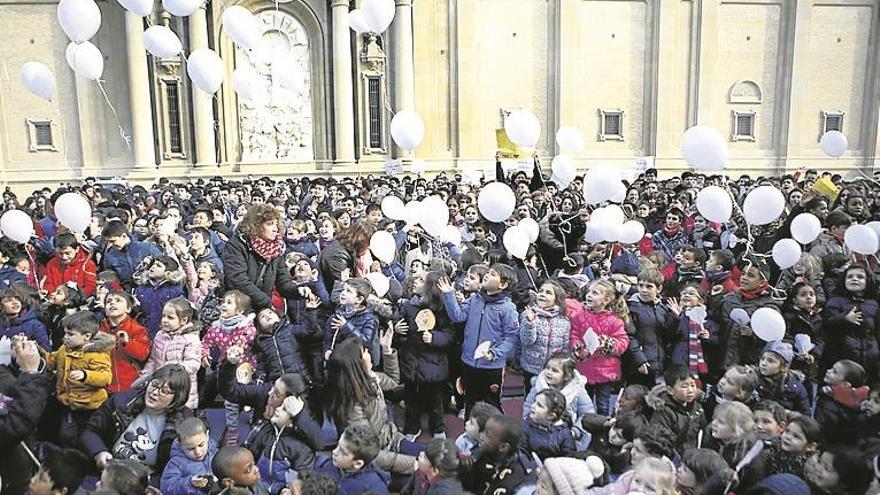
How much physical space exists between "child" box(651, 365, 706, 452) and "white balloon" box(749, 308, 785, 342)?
1277 mm

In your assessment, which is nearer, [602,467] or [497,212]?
[602,467]

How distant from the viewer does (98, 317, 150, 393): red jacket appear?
5340 millimetres

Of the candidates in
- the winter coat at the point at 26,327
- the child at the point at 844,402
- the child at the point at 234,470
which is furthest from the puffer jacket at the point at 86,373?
the child at the point at 844,402

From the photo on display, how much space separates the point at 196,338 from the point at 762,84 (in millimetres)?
23542

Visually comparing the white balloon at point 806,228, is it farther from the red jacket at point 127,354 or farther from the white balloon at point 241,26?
the white balloon at point 241,26

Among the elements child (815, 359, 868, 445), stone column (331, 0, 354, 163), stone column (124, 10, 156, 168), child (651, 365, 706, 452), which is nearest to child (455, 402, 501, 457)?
child (651, 365, 706, 452)

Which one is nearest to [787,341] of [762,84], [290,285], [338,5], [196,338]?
[290,285]

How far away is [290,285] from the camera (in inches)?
251

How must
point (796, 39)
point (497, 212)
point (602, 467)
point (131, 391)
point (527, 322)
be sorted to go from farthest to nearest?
point (796, 39) < point (497, 212) < point (527, 322) < point (131, 391) < point (602, 467)

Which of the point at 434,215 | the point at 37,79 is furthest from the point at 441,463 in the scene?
the point at 37,79

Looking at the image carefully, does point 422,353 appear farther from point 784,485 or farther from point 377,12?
point 377,12

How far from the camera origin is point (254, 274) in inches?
249

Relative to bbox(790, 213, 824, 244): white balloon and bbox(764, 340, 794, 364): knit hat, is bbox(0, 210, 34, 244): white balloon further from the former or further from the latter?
bbox(790, 213, 824, 244): white balloon

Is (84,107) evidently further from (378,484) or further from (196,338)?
(378,484)
